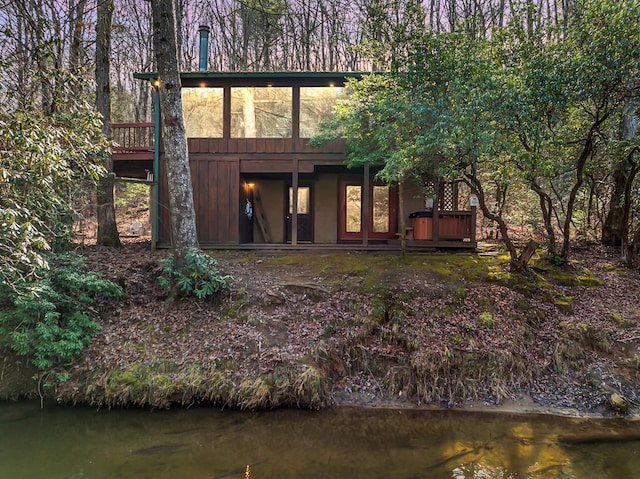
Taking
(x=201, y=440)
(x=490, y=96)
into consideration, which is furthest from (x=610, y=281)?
(x=201, y=440)

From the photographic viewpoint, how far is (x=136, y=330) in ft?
21.0

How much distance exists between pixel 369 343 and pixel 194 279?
3377 millimetres

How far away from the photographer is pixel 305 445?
465cm

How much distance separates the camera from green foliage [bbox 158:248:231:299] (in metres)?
7.03

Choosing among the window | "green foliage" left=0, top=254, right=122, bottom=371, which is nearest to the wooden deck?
the window

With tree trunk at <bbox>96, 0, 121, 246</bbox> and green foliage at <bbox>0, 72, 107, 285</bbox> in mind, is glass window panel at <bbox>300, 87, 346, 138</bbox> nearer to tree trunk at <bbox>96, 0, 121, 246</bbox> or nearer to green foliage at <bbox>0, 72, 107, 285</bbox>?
tree trunk at <bbox>96, 0, 121, 246</bbox>

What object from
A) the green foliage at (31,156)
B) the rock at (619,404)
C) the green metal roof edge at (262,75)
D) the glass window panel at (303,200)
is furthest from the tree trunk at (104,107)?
the rock at (619,404)

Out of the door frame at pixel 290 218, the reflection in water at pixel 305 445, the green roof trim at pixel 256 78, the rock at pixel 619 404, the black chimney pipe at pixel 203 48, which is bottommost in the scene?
the reflection in water at pixel 305 445

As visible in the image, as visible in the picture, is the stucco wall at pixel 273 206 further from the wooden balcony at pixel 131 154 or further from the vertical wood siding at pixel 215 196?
the wooden balcony at pixel 131 154

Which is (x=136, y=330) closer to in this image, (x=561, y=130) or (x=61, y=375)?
(x=61, y=375)

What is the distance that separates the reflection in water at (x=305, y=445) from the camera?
164 inches

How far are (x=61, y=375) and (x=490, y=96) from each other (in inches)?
306

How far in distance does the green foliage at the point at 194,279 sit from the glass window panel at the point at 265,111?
4946mm

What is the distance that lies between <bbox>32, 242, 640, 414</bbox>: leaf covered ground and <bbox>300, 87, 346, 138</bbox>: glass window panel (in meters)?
4.75
